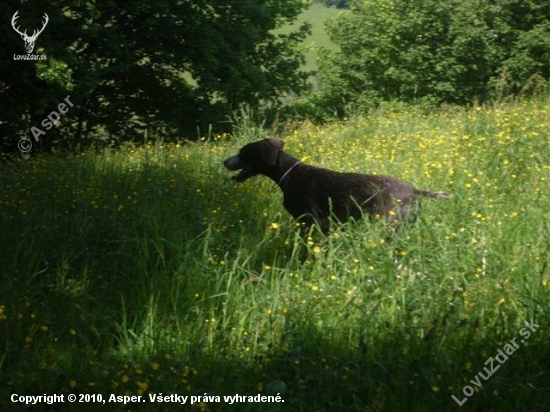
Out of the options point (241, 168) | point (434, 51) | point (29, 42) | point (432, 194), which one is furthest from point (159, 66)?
point (432, 194)

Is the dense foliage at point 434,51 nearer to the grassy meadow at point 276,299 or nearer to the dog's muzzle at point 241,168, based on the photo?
the dog's muzzle at point 241,168

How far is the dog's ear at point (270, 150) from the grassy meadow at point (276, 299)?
48cm

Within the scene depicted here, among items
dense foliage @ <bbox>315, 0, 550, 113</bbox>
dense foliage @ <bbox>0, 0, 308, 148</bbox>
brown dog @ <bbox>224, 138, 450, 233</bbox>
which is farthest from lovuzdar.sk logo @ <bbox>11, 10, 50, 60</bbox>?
dense foliage @ <bbox>315, 0, 550, 113</bbox>

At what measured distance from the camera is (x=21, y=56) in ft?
55.8

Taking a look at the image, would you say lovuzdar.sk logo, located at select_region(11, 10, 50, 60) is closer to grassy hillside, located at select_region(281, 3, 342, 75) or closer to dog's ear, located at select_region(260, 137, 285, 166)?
dog's ear, located at select_region(260, 137, 285, 166)

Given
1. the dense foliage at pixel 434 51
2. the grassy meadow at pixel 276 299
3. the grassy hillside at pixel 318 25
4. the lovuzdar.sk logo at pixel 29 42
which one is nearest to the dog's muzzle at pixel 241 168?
the grassy meadow at pixel 276 299

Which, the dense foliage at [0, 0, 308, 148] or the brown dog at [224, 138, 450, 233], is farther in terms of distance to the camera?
the dense foliage at [0, 0, 308, 148]

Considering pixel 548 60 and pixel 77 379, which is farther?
pixel 548 60

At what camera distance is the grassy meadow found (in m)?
4.40

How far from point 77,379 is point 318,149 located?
580 centimetres

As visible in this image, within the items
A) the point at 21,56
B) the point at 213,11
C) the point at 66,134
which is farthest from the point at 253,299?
the point at 213,11

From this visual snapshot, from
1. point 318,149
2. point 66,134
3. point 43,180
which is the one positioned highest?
point 318,149

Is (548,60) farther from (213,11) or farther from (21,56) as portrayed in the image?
(21,56)

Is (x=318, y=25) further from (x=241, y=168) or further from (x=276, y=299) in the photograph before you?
(x=276, y=299)
